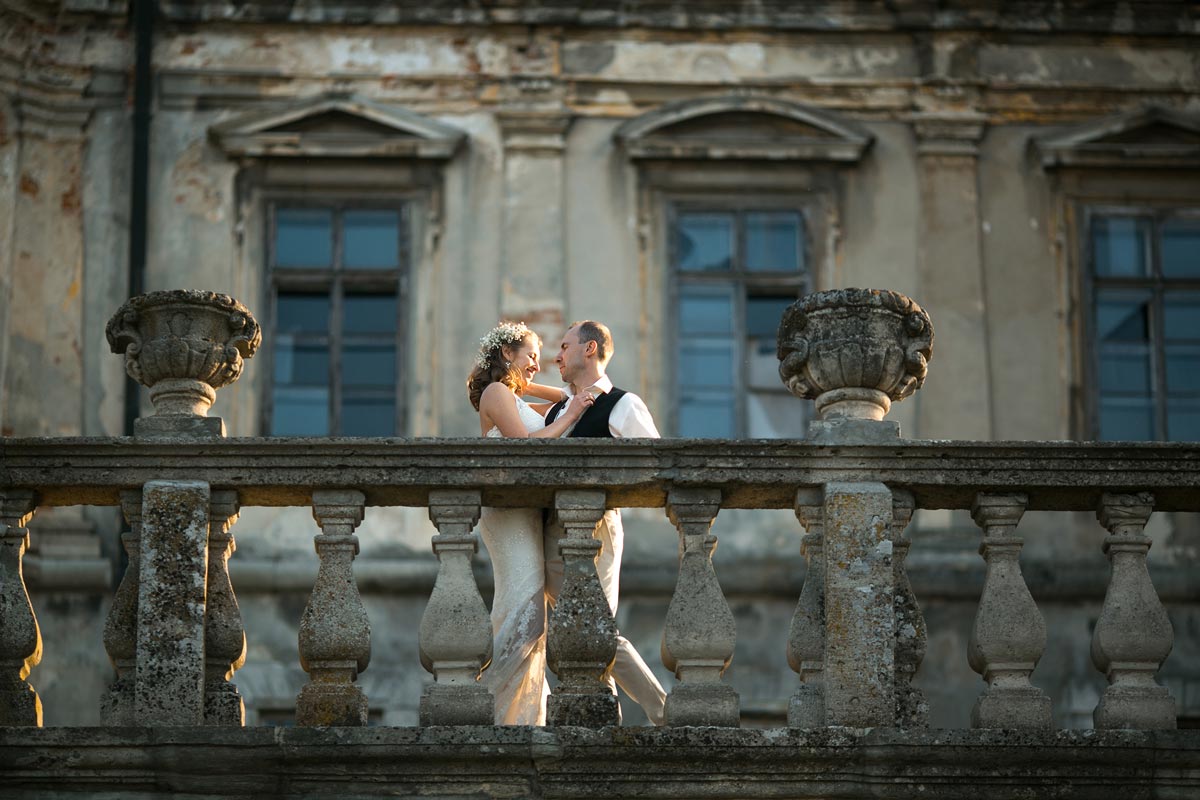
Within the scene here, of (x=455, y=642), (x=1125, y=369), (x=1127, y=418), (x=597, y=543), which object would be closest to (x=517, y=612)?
(x=597, y=543)

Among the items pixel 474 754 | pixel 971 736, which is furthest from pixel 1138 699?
pixel 474 754

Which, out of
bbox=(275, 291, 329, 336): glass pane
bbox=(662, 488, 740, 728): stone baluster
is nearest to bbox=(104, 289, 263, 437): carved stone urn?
bbox=(662, 488, 740, 728): stone baluster

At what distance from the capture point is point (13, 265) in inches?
599

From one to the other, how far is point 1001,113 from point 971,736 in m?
9.01

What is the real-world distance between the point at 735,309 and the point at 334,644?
8290 millimetres

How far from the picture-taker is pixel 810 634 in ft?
25.2

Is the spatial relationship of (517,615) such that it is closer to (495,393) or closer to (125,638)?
(495,393)

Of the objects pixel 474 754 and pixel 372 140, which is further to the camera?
pixel 372 140

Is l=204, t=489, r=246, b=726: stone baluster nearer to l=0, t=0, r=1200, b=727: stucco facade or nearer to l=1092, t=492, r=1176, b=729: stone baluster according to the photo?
l=1092, t=492, r=1176, b=729: stone baluster

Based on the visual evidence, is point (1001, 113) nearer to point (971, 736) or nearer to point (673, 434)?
point (673, 434)

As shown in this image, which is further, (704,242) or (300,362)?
(704,242)

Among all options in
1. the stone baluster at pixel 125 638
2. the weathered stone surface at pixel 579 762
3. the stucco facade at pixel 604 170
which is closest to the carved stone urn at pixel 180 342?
the stone baluster at pixel 125 638

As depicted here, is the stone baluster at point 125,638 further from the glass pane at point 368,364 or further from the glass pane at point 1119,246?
the glass pane at point 1119,246

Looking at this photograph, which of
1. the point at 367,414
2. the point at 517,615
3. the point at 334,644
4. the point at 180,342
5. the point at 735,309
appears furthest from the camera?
the point at 735,309
